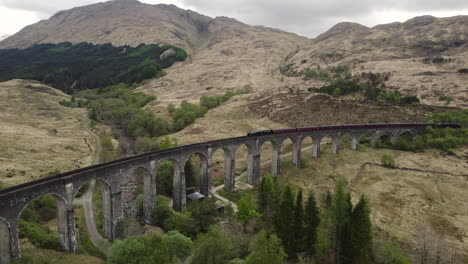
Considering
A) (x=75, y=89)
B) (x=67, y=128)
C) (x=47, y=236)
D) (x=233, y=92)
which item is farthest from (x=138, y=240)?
(x=75, y=89)

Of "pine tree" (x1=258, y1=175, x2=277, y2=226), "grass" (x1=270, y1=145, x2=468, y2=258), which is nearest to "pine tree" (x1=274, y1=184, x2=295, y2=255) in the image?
"pine tree" (x1=258, y1=175, x2=277, y2=226)

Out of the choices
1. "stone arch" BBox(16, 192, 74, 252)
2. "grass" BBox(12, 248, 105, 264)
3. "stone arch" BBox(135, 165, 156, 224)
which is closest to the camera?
"grass" BBox(12, 248, 105, 264)

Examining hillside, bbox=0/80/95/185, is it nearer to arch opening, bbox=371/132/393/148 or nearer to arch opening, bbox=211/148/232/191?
arch opening, bbox=211/148/232/191

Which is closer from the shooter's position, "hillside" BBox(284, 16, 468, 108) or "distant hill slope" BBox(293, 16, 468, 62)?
"hillside" BBox(284, 16, 468, 108)

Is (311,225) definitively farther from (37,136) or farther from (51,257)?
(37,136)

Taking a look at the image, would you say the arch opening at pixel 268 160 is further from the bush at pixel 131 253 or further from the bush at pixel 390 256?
the bush at pixel 131 253

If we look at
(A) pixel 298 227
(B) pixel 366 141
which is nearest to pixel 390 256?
(A) pixel 298 227

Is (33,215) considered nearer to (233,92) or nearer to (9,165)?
(9,165)

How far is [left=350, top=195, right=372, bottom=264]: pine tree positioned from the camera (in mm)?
30078

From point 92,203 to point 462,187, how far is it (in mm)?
70793

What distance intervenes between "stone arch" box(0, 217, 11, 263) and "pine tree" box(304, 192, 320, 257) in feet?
101

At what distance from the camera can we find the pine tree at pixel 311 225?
32.2 m

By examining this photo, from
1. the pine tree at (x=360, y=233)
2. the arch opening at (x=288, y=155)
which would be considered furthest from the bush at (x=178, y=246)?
the arch opening at (x=288, y=155)

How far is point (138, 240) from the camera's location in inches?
1150
